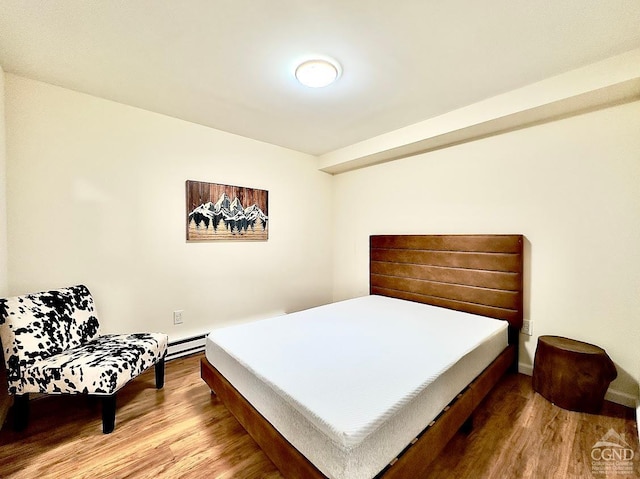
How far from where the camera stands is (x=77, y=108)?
2203mm

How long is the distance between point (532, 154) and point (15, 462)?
410 cm

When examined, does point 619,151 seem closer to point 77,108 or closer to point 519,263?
point 519,263

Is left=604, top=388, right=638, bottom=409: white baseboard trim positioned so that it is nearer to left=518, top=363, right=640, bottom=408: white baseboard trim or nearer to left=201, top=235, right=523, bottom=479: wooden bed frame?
left=518, top=363, right=640, bottom=408: white baseboard trim

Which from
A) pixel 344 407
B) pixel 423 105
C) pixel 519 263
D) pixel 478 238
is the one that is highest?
pixel 423 105

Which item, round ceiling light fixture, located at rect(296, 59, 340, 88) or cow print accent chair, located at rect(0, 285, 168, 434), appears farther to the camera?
round ceiling light fixture, located at rect(296, 59, 340, 88)

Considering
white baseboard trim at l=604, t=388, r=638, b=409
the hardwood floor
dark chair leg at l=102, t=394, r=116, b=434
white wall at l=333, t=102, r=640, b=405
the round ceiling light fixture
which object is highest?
the round ceiling light fixture

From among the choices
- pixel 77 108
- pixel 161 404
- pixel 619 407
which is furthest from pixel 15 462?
pixel 619 407

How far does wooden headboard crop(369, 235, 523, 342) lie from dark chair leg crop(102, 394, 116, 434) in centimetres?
274

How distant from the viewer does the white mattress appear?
3.51ft

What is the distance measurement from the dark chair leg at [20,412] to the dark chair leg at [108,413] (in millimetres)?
515

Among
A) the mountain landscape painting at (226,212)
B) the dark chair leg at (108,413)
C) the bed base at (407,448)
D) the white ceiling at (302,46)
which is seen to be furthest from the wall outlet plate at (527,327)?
the dark chair leg at (108,413)

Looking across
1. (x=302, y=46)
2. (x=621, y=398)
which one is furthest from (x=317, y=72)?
(x=621, y=398)

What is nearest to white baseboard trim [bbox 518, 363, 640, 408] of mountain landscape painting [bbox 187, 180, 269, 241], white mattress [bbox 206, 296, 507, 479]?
white mattress [bbox 206, 296, 507, 479]

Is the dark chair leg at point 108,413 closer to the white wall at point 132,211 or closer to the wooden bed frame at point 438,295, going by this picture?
the wooden bed frame at point 438,295
